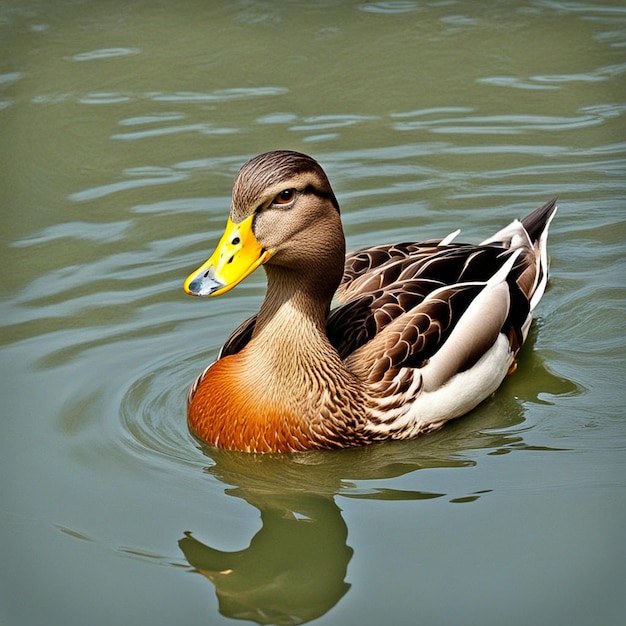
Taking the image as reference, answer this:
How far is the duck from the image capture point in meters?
6.07

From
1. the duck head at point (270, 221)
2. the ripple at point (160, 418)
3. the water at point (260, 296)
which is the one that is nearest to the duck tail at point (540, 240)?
the water at point (260, 296)

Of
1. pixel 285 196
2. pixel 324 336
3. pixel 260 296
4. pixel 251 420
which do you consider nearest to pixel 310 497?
pixel 251 420

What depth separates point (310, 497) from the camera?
6125 millimetres

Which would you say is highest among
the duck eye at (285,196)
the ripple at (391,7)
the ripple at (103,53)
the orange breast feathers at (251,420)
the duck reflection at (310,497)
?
the duck eye at (285,196)

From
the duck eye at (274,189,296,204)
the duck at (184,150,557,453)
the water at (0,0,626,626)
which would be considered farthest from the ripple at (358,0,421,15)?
the duck eye at (274,189,296,204)

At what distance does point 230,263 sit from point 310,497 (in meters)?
1.19

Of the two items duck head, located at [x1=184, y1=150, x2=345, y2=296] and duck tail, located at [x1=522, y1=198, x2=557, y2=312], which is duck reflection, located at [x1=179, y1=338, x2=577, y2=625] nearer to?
duck tail, located at [x1=522, y1=198, x2=557, y2=312]

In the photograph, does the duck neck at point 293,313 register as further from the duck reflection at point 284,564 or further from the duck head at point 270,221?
the duck reflection at point 284,564

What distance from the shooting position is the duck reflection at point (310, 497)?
207 inches

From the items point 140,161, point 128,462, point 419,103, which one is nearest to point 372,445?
point 128,462

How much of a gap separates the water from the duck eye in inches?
53.1

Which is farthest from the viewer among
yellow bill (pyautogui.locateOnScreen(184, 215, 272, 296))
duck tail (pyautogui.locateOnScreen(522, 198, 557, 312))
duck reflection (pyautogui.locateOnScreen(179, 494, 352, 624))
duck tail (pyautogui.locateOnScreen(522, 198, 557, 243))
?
duck tail (pyautogui.locateOnScreen(522, 198, 557, 243))

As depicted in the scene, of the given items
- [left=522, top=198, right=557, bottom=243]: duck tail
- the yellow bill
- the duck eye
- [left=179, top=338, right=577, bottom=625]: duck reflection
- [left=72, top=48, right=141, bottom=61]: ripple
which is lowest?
[left=179, top=338, right=577, bottom=625]: duck reflection

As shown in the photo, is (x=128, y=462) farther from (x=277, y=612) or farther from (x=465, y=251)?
(x=465, y=251)
